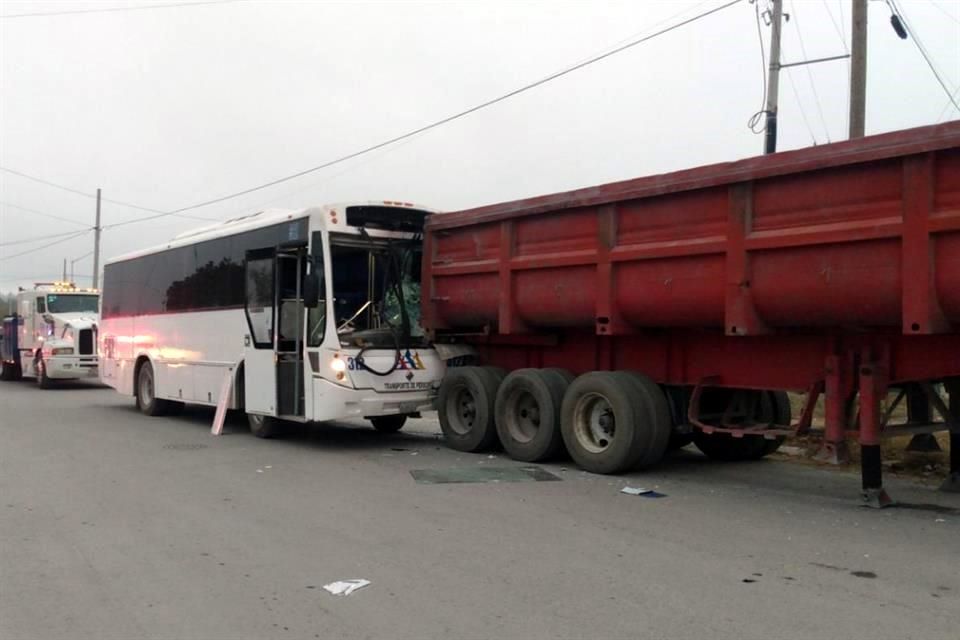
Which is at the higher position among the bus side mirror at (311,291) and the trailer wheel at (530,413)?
the bus side mirror at (311,291)

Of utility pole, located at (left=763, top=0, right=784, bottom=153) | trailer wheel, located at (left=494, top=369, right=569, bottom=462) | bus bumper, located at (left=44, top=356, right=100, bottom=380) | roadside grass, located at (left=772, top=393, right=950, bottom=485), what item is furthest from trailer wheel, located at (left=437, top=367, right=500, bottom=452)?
bus bumper, located at (left=44, top=356, right=100, bottom=380)

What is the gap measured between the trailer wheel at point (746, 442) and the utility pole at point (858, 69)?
504cm

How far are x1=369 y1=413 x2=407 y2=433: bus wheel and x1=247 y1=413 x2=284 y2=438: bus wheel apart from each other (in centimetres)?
147

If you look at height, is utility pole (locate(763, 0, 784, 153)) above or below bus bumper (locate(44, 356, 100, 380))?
above

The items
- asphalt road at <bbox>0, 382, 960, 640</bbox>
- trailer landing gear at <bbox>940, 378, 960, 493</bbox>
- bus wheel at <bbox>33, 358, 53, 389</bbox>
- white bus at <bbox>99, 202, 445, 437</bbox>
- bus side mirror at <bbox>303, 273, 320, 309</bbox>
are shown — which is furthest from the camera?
bus wheel at <bbox>33, 358, 53, 389</bbox>

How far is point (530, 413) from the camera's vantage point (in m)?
10.1

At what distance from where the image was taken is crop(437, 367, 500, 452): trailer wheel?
1038 centimetres

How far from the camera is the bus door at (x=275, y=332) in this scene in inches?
436

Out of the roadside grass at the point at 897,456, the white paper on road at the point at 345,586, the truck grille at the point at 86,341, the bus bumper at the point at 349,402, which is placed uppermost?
the truck grille at the point at 86,341

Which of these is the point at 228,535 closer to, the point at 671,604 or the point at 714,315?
the point at 671,604

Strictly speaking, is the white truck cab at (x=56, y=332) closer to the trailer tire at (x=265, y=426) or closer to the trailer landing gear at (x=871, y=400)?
the trailer tire at (x=265, y=426)

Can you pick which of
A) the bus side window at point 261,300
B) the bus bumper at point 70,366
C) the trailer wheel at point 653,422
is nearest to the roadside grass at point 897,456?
the trailer wheel at point 653,422

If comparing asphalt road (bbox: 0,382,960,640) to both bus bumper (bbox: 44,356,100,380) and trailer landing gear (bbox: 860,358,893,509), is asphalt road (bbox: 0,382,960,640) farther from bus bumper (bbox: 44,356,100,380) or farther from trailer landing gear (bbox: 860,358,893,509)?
bus bumper (bbox: 44,356,100,380)

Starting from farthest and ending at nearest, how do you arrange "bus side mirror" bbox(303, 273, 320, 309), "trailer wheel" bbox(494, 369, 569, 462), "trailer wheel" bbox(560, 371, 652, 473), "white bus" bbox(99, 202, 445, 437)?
"white bus" bbox(99, 202, 445, 437), "bus side mirror" bbox(303, 273, 320, 309), "trailer wheel" bbox(494, 369, 569, 462), "trailer wheel" bbox(560, 371, 652, 473)
